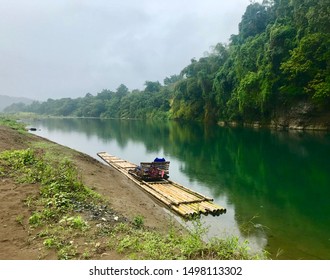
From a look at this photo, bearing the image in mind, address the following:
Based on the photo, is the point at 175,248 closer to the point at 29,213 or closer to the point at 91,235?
the point at 91,235

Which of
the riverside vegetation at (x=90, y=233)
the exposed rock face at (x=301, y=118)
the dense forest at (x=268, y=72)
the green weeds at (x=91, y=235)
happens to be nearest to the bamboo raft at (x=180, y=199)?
the riverside vegetation at (x=90, y=233)

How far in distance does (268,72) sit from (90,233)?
136 feet

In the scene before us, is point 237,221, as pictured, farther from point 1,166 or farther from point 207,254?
point 1,166

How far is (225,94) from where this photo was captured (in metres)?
58.0

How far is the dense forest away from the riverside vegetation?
32.7 m

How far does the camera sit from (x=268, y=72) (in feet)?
138

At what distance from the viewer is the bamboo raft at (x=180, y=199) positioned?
10.4 metres

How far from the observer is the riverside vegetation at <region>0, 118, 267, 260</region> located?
16.5 feet

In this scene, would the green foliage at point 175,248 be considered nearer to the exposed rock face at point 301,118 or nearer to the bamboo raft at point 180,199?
the bamboo raft at point 180,199

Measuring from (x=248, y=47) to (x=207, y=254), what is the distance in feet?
162

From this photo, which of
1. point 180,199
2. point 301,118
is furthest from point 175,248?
point 301,118

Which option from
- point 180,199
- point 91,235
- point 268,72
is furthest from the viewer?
point 268,72

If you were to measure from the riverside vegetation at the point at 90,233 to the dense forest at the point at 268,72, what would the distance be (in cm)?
3272

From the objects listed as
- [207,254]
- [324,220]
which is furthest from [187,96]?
[207,254]
